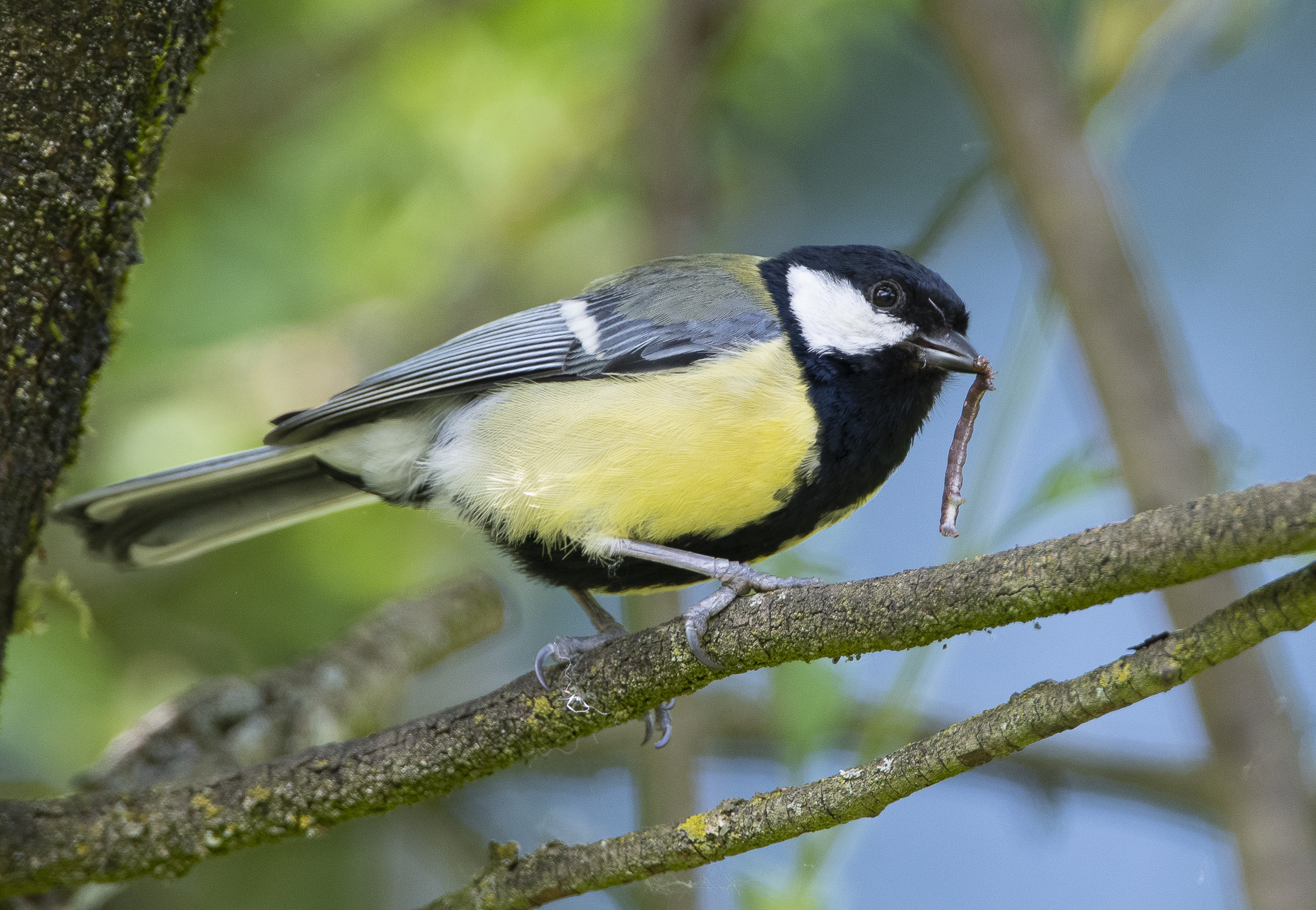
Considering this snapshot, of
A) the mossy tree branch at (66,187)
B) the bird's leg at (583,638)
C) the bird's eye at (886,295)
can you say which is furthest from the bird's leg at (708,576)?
the mossy tree branch at (66,187)

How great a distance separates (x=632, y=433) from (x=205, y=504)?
39.4 inches

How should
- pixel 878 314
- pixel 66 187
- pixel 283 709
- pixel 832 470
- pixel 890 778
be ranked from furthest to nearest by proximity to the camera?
1. pixel 283 709
2. pixel 878 314
3. pixel 832 470
4. pixel 66 187
5. pixel 890 778

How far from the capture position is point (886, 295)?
2.23m

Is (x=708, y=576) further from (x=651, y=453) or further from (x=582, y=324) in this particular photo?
(x=582, y=324)

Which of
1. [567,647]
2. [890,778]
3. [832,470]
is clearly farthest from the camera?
[832,470]

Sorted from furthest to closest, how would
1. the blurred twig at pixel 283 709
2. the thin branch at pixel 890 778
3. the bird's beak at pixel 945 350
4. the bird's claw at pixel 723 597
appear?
1. the blurred twig at pixel 283 709
2. the bird's beak at pixel 945 350
3. the bird's claw at pixel 723 597
4. the thin branch at pixel 890 778

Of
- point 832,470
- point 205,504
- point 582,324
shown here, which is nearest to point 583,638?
point 832,470

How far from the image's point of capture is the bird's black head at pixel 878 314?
2.14m

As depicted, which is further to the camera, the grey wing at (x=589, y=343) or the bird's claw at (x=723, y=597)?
the grey wing at (x=589, y=343)

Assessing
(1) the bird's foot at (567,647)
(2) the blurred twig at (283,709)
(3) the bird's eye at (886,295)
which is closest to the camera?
(1) the bird's foot at (567,647)

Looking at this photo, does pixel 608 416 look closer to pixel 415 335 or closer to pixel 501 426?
pixel 501 426

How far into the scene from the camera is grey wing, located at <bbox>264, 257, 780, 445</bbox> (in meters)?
2.18

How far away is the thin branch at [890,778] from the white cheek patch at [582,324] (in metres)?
1.00

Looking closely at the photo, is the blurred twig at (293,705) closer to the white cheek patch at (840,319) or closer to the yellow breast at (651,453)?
the yellow breast at (651,453)
